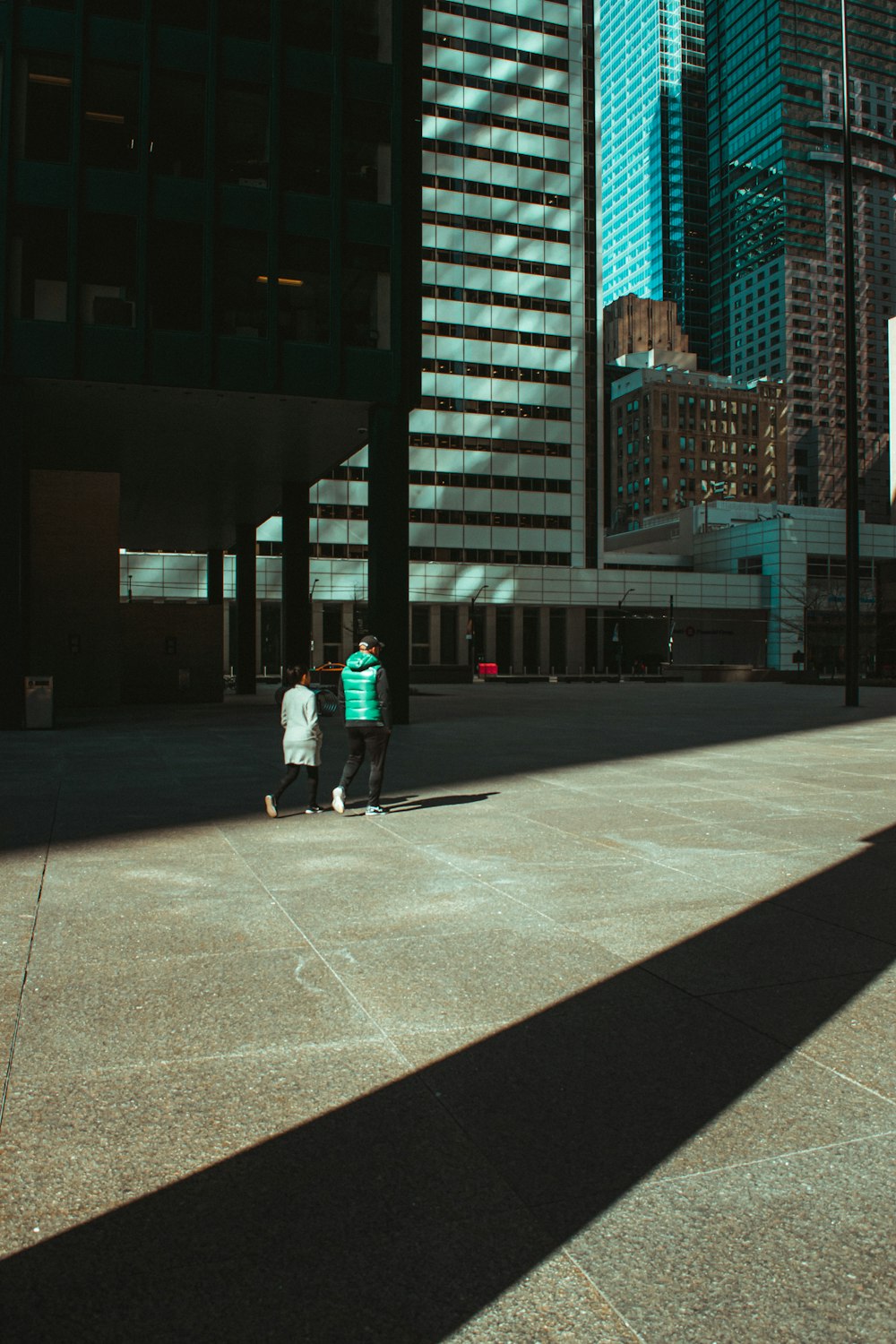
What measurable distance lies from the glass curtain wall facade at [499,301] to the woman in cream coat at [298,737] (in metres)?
73.5

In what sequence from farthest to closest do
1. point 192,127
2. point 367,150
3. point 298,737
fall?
point 367,150, point 192,127, point 298,737

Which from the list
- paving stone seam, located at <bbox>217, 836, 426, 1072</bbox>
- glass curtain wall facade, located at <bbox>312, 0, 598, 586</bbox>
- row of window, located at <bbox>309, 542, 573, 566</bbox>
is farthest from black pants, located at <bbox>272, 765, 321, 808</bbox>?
glass curtain wall facade, located at <bbox>312, 0, 598, 586</bbox>

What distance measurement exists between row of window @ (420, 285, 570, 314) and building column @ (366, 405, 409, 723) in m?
63.3

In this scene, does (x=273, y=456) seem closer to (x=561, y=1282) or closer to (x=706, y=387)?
(x=561, y=1282)

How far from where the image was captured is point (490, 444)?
286 ft

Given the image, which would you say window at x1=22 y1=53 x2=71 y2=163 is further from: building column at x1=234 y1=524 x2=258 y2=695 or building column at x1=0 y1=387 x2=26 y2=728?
building column at x1=234 y1=524 x2=258 y2=695

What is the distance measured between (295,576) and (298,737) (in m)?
24.4

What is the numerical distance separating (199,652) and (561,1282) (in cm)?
3406

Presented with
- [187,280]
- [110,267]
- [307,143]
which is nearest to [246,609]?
[187,280]

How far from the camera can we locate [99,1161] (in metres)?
3.34

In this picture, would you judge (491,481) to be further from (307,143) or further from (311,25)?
(307,143)

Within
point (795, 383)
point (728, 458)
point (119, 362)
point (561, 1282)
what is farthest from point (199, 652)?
point (795, 383)

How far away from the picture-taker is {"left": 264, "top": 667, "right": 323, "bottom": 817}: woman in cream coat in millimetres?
10828

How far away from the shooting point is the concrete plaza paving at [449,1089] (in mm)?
2670
